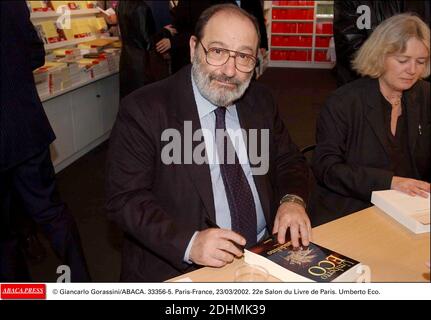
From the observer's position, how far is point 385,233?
1.37 metres

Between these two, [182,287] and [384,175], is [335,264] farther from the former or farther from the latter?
[384,175]

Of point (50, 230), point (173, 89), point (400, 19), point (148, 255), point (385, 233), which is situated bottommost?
point (50, 230)

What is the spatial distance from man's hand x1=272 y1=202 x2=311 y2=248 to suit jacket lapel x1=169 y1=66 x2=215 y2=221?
0.70 feet

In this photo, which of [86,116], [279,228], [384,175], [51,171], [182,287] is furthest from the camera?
[86,116]

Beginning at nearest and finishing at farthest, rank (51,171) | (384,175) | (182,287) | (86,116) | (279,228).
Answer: (182,287) < (279,228) < (384,175) < (51,171) < (86,116)

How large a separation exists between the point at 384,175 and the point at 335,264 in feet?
2.35

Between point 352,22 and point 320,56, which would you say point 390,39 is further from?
point 320,56

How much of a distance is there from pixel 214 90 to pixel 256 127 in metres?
0.22

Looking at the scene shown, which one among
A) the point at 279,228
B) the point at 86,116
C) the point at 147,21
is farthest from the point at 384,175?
the point at 86,116

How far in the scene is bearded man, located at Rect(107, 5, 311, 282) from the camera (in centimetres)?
142

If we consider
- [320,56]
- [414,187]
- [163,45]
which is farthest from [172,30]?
[320,56]

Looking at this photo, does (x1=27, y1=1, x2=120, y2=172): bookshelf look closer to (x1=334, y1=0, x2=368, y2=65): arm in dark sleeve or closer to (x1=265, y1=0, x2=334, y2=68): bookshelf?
(x1=334, y1=0, x2=368, y2=65): arm in dark sleeve

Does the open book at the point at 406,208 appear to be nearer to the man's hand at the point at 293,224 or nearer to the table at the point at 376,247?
the table at the point at 376,247

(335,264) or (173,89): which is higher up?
(173,89)
